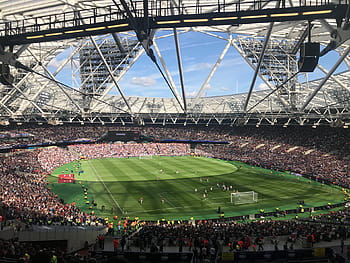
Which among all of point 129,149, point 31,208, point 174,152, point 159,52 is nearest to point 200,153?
point 174,152

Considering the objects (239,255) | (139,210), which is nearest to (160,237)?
(239,255)

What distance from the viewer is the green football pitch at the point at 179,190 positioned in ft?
102

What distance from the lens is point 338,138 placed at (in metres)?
59.2

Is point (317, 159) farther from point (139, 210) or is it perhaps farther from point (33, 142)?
point (33, 142)

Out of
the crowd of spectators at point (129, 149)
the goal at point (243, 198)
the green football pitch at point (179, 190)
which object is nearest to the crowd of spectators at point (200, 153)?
the crowd of spectators at point (129, 149)

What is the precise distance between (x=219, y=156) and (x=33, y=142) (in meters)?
43.0

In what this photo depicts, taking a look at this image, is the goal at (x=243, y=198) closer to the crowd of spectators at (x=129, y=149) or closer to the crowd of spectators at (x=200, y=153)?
the crowd of spectators at (x=200, y=153)

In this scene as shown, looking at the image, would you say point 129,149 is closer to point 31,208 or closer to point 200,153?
point 200,153

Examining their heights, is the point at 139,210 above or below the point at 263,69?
below

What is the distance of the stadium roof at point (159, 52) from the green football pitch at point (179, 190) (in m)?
10.7

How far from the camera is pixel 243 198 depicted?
34.8 metres

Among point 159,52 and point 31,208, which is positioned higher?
point 159,52

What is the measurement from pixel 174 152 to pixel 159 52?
121 ft

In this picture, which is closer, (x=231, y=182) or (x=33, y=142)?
(x=231, y=182)
